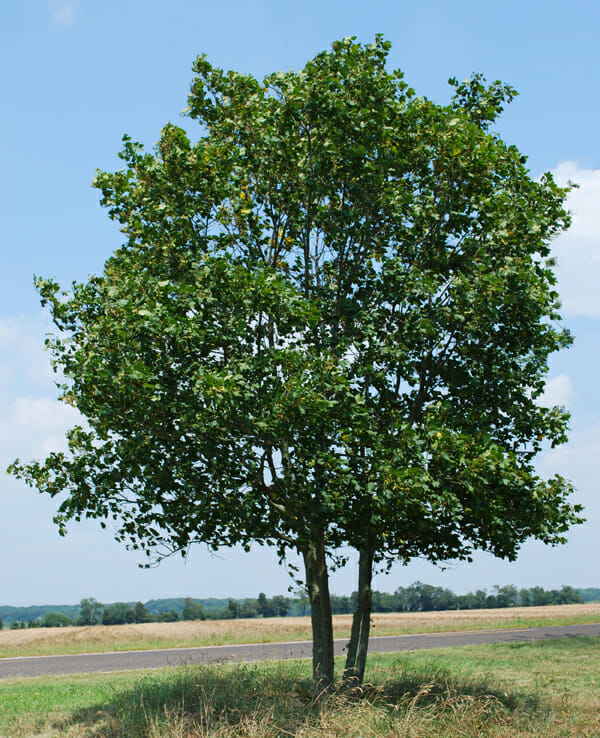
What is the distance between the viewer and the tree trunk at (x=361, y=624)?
10.2 meters

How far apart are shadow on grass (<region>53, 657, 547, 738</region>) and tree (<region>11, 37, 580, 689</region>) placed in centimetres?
96

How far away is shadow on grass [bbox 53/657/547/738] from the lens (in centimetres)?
852

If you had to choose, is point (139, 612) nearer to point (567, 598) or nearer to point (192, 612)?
point (192, 612)

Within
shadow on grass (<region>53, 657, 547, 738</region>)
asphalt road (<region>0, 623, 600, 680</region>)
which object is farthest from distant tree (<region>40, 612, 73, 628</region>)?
shadow on grass (<region>53, 657, 547, 738</region>)

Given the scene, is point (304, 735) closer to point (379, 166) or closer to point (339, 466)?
point (339, 466)

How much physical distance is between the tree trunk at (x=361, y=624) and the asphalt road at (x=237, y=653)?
645 centimetres

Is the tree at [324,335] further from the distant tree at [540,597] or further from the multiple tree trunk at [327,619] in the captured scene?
the distant tree at [540,597]

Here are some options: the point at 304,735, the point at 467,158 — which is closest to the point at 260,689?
the point at 304,735

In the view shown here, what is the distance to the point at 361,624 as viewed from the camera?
414 inches

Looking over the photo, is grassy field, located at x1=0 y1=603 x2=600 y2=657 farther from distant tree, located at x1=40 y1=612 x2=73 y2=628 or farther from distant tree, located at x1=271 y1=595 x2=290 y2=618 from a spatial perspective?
distant tree, located at x1=271 y1=595 x2=290 y2=618

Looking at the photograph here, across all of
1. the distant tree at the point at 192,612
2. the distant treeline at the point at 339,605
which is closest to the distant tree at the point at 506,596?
the distant treeline at the point at 339,605

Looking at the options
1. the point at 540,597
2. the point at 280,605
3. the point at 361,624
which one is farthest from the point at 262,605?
the point at 361,624

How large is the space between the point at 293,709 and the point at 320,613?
139 centimetres

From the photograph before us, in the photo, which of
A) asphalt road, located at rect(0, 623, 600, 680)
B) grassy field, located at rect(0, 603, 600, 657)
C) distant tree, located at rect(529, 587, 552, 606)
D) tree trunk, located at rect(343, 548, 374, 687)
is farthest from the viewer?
distant tree, located at rect(529, 587, 552, 606)
